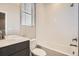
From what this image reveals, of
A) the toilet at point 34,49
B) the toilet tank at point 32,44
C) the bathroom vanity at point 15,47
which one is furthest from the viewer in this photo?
the toilet tank at point 32,44

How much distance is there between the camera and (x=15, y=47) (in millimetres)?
1287

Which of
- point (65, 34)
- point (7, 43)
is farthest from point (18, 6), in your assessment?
point (65, 34)

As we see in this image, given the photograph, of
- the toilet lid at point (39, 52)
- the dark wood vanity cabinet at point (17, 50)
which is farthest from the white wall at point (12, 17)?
the toilet lid at point (39, 52)

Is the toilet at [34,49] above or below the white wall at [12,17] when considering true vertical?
below

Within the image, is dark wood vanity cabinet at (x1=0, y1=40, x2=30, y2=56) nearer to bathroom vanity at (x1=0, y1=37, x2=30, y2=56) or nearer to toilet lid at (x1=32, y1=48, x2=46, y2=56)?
bathroom vanity at (x1=0, y1=37, x2=30, y2=56)

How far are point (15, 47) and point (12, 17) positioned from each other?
1.32 feet

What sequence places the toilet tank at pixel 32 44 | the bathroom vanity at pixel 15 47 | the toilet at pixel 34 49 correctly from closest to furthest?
1. the bathroom vanity at pixel 15 47
2. the toilet at pixel 34 49
3. the toilet tank at pixel 32 44

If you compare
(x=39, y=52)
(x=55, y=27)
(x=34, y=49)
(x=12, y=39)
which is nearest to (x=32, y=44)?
(x=34, y=49)

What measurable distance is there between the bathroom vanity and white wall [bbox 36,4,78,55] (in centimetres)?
21

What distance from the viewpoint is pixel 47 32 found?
1.43 meters

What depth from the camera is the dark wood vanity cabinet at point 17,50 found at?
120cm

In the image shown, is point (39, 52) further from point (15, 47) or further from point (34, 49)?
point (15, 47)

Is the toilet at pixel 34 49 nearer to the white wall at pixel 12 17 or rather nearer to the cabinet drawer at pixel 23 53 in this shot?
the cabinet drawer at pixel 23 53

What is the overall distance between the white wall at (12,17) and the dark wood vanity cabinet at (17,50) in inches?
7.6
